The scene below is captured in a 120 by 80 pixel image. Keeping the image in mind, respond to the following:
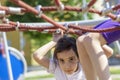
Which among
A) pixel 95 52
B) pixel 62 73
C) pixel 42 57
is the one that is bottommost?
pixel 95 52

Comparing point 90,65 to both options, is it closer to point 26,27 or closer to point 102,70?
point 102,70

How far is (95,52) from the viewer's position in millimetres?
1528

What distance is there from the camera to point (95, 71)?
60.9 inches

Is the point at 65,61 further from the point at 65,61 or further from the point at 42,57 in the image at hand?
the point at 42,57

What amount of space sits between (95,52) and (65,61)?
0.37 m

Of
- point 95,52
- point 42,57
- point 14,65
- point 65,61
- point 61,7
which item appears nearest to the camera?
point 61,7

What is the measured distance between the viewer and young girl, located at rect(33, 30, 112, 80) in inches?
74.6

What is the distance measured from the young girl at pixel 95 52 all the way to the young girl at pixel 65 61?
A: 0.83 ft

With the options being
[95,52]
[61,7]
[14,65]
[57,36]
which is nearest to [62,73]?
[57,36]

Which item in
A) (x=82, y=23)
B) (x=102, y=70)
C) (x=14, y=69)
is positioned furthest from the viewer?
(x=14, y=69)

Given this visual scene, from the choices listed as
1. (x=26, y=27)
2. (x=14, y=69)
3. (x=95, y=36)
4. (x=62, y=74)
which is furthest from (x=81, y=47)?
(x=14, y=69)

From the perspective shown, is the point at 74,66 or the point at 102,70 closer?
the point at 102,70

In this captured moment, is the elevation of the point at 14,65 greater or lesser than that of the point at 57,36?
greater

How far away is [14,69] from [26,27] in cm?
191
